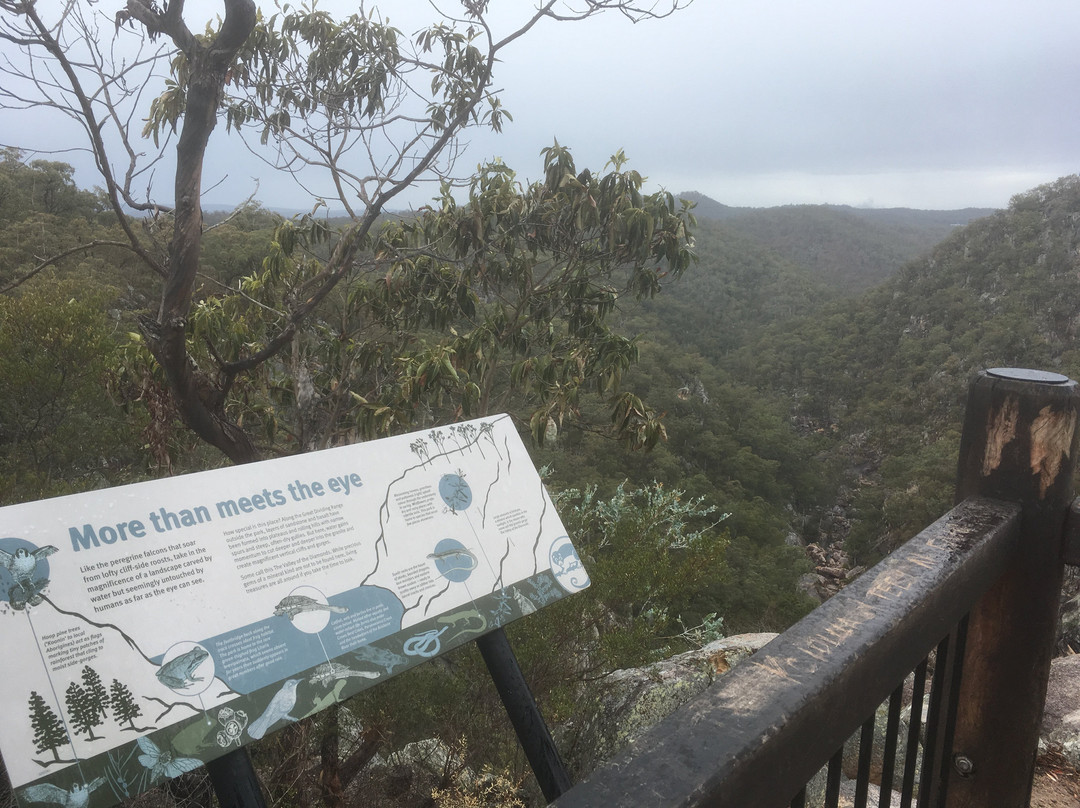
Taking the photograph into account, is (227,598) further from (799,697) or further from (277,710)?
(799,697)

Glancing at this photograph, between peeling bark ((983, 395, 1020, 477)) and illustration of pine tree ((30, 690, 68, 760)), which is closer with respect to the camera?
illustration of pine tree ((30, 690, 68, 760))

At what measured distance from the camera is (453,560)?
1.31 m

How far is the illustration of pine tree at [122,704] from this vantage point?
2.96 feet

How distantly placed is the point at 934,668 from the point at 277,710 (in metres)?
0.92

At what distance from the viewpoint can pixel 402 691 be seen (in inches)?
123

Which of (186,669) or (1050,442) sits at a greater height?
(1050,442)

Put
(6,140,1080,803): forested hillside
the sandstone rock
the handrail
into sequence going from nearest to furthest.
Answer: the handrail, the sandstone rock, (6,140,1080,803): forested hillside

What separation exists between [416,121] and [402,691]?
291 cm

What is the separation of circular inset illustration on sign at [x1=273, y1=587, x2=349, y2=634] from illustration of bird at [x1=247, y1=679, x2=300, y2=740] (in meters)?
0.08

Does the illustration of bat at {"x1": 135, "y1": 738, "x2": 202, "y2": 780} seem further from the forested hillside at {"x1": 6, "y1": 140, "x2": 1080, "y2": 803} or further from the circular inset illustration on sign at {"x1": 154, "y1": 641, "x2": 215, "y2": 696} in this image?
the forested hillside at {"x1": 6, "y1": 140, "x2": 1080, "y2": 803}

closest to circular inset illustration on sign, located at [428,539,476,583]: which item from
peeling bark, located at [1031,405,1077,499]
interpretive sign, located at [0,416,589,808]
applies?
interpretive sign, located at [0,416,589,808]

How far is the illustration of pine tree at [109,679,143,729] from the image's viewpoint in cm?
90

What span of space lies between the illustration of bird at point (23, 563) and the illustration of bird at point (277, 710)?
1.11 ft

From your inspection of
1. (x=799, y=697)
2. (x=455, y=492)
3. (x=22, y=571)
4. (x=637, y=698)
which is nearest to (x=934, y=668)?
(x=799, y=697)
